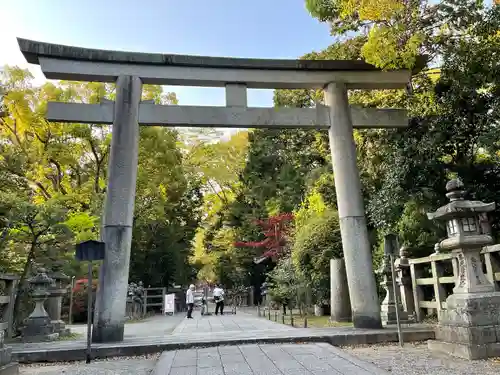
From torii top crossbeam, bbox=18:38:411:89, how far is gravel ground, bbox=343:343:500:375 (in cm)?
607

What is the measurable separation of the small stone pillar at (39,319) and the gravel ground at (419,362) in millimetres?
7235

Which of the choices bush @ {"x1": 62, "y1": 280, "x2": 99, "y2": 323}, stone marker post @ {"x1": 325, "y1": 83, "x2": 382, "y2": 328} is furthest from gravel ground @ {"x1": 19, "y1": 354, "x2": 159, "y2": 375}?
bush @ {"x1": 62, "y1": 280, "x2": 99, "y2": 323}

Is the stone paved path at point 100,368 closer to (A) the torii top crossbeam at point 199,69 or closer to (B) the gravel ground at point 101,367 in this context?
(B) the gravel ground at point 101,367

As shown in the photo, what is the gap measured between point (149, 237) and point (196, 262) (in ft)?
38.4

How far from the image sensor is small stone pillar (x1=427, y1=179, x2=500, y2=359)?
224 inches

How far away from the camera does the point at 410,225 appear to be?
34.9 ft

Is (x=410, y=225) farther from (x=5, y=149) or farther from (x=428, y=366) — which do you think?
(x=5, y=149)

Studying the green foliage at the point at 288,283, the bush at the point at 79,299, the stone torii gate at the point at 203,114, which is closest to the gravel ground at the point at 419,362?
the stone torii gate at the point at 203,114

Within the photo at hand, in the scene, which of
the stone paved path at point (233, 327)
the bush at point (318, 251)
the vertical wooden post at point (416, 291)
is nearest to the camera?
the stone paved path at point (233, 327)

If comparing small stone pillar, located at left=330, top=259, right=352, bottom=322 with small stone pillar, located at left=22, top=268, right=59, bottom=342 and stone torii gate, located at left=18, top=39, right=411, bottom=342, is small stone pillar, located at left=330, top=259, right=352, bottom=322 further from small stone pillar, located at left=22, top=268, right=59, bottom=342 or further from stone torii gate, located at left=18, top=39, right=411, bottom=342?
small stone pillar, located at left=22, top=268, right=59, bottom=342

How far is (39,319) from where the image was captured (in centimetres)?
952

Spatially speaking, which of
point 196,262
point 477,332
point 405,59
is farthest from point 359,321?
point 196,262

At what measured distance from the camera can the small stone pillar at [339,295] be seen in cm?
1115

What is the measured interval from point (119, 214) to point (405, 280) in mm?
7491
